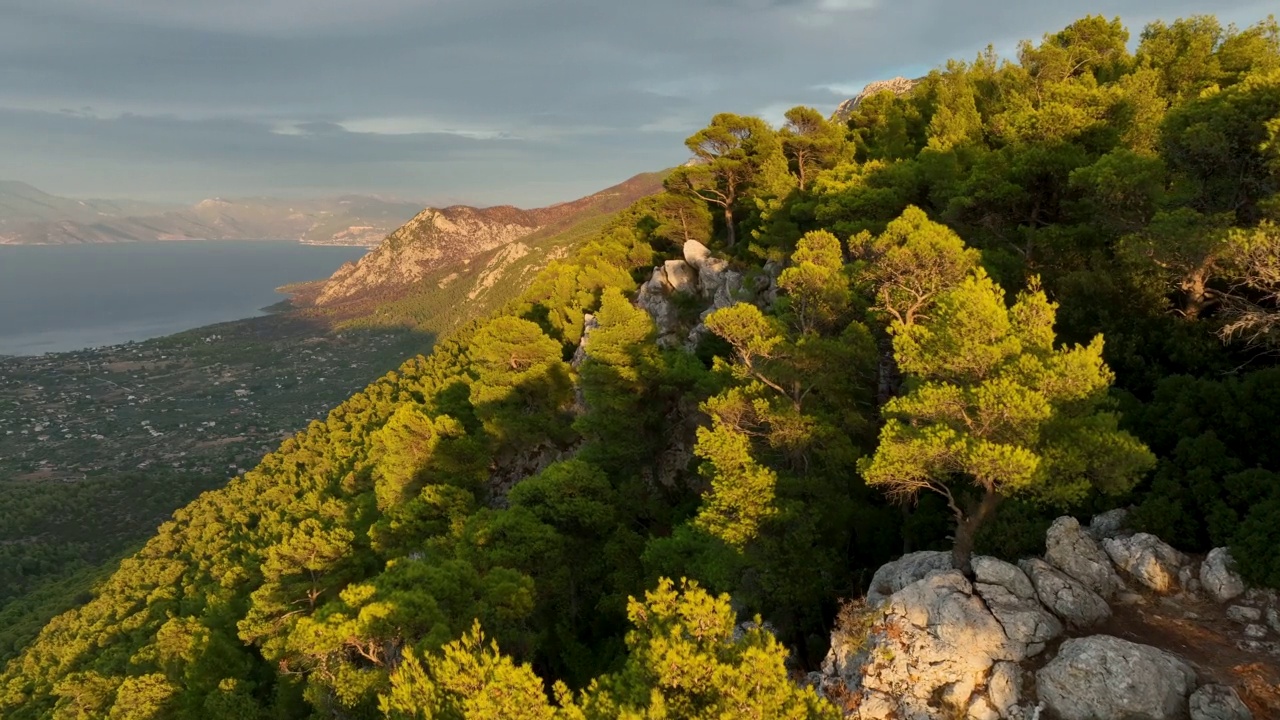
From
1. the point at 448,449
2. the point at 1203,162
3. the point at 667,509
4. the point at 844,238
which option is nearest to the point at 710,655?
the point at 667,509

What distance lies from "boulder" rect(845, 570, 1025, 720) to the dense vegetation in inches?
75.3

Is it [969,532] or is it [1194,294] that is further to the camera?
[1194,294]

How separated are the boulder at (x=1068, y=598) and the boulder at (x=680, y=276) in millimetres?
30327

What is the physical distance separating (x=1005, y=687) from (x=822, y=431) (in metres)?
8.56

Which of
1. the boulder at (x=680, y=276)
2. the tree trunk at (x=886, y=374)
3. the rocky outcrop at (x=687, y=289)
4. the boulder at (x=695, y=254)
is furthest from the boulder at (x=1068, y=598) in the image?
the boulder at (x=695, y=254)

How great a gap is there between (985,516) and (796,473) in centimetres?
671

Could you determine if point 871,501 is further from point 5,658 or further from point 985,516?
point 5,658

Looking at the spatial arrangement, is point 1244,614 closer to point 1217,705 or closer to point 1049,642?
point 1217,705

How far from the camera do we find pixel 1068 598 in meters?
12.0

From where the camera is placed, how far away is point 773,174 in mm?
40094

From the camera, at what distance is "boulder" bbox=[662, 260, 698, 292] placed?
135 ft

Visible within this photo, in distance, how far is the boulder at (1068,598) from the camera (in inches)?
466

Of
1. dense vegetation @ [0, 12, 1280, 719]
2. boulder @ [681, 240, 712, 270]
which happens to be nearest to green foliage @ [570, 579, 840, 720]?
dense vegetation @ [0, 12, 1280, 719]

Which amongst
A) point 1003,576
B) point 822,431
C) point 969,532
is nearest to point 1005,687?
point 1003,576
